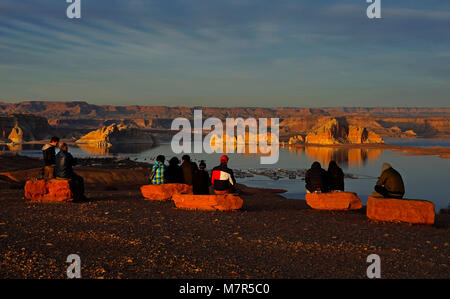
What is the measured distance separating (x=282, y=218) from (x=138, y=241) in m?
4.33

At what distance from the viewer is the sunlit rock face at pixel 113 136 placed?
133 metres

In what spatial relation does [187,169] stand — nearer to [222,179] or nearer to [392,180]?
[222,179]

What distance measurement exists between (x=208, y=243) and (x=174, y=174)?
248 inches

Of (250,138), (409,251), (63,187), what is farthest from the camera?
(250,138)

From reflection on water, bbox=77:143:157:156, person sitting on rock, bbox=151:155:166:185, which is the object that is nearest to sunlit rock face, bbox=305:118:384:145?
reflection on water, bbox=77:143:157:156

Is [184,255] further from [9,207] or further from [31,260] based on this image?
[9,207]

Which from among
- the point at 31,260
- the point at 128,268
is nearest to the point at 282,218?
the point at 128,268

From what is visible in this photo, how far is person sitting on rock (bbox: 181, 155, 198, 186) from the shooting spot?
1411 cm

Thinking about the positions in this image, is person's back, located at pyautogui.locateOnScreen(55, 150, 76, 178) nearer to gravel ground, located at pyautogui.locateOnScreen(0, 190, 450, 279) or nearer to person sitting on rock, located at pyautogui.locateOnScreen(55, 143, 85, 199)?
person sitting on rock, located at pyautogui.locateOnScreen(55, 143, 85, 199)

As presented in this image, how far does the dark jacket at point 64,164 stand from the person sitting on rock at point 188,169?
129 inches

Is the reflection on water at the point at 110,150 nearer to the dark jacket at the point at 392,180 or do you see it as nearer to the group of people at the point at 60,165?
the group of people at the point at 60,165

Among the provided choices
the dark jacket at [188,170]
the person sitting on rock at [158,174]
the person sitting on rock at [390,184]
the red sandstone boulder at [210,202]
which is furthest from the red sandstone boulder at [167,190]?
the person sitting on rock at [390,184]

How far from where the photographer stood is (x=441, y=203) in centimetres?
2817
